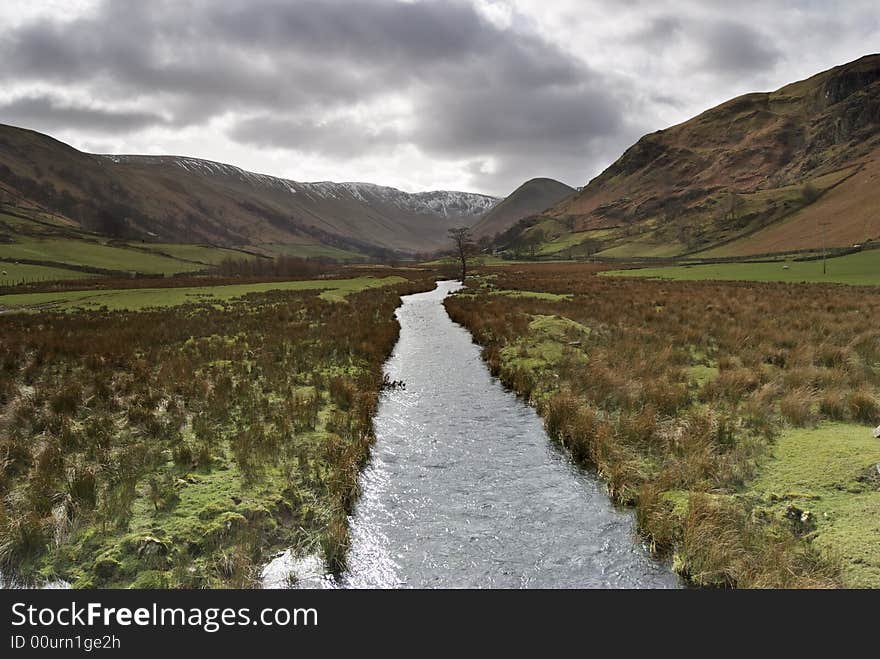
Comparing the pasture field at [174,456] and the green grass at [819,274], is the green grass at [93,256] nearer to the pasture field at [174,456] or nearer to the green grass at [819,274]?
the pasture field at [174,456]

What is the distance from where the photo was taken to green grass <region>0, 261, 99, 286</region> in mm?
64500

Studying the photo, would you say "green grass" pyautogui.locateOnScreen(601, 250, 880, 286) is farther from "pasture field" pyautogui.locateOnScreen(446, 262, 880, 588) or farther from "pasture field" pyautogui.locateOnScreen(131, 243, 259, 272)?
"pasture field" pyautogui.locateOnScreen(131, 243, 259, 272)

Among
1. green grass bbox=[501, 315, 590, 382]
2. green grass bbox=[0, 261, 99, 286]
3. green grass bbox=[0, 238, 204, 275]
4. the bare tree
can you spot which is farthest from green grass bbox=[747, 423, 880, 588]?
green grass bbox=[0, 238, 204, 275]

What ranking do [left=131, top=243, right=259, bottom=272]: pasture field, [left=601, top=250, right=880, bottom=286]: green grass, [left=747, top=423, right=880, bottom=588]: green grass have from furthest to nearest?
1. [left=131, top=243, right=259, bottom=272]: pasture field
2. [left=601, top=250, right=880, bottom=286]: green grass
3. [left=747, top=423, right=880, bottom=588]: green grass

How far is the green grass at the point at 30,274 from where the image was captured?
212 ft

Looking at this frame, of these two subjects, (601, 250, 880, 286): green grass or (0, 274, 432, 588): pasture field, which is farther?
(601, 250, 880, 286): green grass

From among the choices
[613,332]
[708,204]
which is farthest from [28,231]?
[708,204]

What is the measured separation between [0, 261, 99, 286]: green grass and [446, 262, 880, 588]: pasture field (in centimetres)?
8071

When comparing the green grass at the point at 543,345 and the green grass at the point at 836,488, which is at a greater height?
the green grass at the point at 543,345

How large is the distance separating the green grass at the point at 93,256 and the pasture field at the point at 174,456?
9820cm

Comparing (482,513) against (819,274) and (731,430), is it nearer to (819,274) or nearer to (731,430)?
(731,430)

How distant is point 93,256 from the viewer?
4188 inches

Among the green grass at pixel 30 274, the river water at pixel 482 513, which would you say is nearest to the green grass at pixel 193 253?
the green grass at pixel 30 274

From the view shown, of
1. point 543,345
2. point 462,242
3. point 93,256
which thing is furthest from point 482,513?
point 93,256
